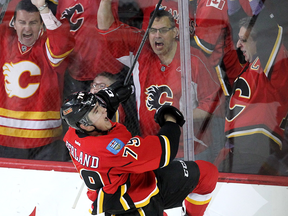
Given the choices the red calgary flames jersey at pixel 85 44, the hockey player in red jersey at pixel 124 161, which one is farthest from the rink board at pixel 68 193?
the red calgary flames jersey at pixel 85 44

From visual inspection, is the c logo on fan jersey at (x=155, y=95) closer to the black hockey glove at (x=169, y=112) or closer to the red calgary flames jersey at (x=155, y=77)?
the red calgary flames jersey at (x=155, y=77)

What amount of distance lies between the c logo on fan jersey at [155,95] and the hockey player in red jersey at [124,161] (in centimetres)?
51

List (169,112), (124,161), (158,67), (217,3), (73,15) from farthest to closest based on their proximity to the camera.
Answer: (73,15), (158,67), (217,3), (169,112), (124,161)

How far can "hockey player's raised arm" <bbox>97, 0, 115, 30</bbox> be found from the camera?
6.36 ft

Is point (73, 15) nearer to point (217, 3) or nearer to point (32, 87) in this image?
point (32, 87)

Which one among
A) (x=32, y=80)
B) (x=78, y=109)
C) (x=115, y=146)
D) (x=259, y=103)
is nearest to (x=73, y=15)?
(x=32, y=80)

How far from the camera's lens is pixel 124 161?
3.74 feet

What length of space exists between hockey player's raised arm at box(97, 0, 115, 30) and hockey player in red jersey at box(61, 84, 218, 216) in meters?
0.71

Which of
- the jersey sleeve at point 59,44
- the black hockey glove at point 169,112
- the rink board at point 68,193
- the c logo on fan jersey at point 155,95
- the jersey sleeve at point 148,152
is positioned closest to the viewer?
the jersey sleeve at point 148,152

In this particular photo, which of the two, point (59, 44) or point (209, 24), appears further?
point (59, 44)

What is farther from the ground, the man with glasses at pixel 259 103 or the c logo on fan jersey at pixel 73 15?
the c logo on fan jersey at pixel 73 15

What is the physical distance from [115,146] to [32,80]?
4.20 ft

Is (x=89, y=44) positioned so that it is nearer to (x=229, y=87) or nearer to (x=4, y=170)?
(x=229, y=87)

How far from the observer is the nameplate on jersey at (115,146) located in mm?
1144
